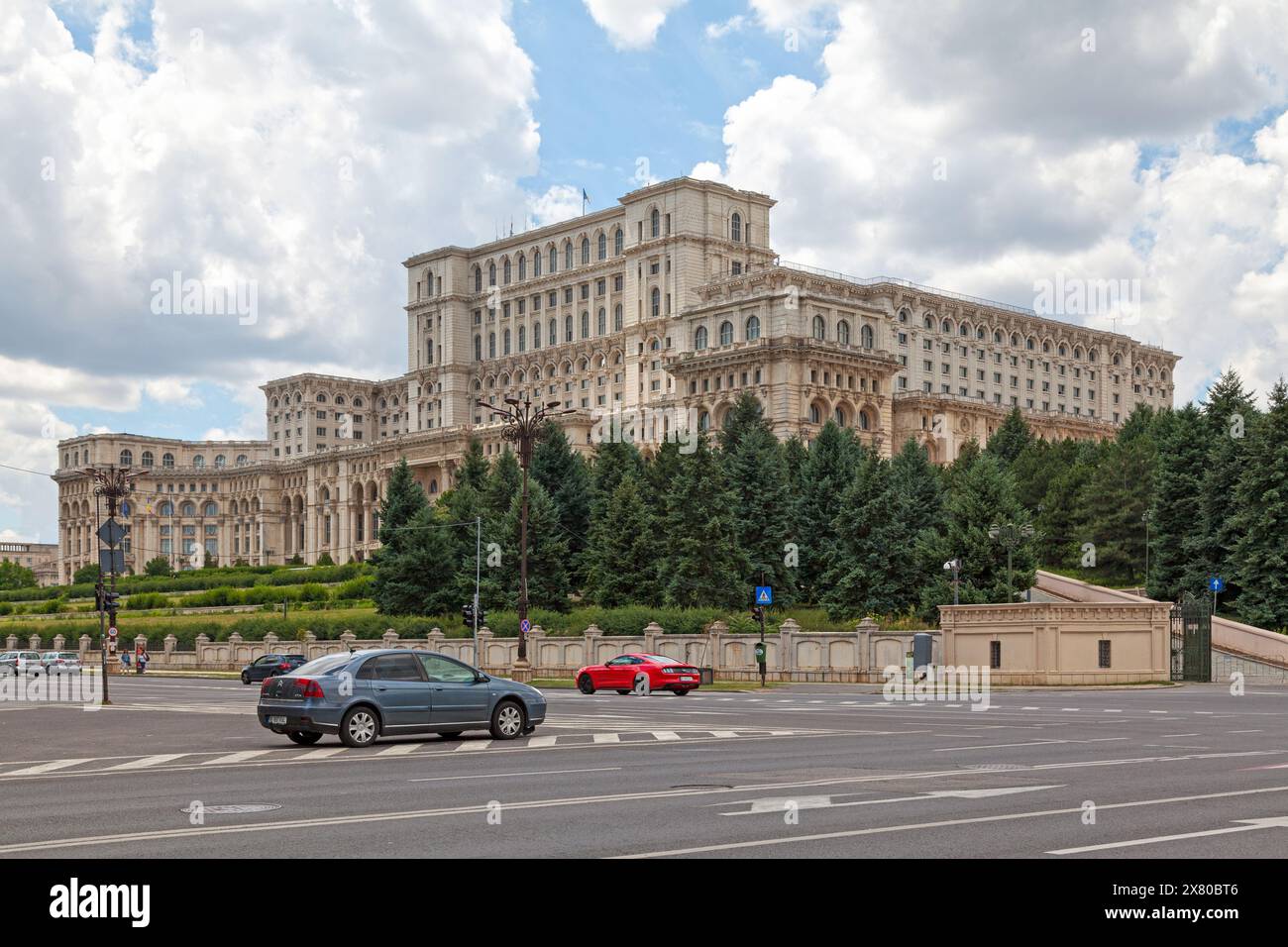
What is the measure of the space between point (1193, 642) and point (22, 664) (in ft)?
176

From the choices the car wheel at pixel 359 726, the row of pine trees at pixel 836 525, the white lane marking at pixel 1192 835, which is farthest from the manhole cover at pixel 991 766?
the row of pine trees at pixel 836 525

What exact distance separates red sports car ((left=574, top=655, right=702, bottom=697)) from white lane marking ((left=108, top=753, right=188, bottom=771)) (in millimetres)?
24972

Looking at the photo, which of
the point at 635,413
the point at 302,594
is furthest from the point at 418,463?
the point at 302,594

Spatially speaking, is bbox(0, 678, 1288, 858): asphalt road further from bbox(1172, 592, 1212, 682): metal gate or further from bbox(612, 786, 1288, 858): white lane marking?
bbox(1172, 592, 1212, 682): metal gate

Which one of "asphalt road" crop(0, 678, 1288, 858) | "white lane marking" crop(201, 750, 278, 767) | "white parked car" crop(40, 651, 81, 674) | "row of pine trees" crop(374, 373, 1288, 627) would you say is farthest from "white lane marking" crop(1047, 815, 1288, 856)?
"white parked car" crop(40, 651, 81, 674)

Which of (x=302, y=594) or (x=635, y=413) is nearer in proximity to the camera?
(x=302, y=594)

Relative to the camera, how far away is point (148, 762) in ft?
63.9

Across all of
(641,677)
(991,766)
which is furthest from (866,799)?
(641,677)

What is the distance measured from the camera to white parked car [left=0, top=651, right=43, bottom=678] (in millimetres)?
65675

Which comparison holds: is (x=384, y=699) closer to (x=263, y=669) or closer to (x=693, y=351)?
(x=263, y=669)

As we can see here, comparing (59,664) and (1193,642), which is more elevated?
(1193,642)

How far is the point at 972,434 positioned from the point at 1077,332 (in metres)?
33.4
